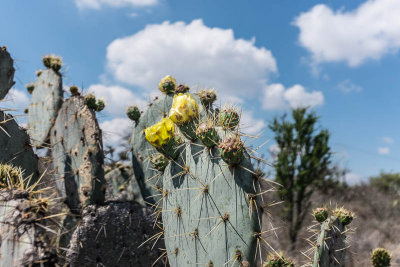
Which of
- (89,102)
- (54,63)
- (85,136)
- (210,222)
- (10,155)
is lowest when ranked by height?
(210,222)

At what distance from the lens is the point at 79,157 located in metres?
2.75

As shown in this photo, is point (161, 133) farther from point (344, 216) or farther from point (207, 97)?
point (344, 216)

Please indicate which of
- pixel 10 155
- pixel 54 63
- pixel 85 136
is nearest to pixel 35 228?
pixel 10 155

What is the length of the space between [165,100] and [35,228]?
1.82m

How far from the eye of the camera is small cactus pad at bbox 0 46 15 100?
2771mm

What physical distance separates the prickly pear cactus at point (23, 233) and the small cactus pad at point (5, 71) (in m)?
1.83

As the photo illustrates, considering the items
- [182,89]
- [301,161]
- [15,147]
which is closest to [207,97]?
[182,89]

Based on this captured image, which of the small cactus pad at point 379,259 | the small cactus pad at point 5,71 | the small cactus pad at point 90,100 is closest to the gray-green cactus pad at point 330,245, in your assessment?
the small cactus pad at point 379,259

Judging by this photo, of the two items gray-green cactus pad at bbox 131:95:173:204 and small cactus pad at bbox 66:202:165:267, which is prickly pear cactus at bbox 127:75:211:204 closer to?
gray-green cactus pad at bbox 131:95:173:204

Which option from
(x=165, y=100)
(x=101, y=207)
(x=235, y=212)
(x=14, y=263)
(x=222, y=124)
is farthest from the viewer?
(x=165, y=100)

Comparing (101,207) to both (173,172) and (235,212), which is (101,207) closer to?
(173,172)

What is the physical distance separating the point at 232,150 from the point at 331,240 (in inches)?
41.0

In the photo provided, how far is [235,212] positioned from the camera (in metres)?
1.59

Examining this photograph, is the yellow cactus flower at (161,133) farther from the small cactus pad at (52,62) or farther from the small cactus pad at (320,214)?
the small cactus pad at (52,62)
